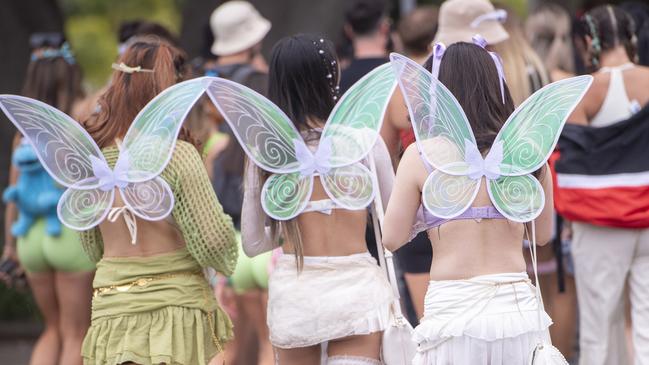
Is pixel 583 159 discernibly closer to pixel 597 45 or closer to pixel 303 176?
pixel 597 45

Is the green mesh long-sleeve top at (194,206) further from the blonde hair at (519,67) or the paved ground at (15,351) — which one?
the paved ground at (15,351)

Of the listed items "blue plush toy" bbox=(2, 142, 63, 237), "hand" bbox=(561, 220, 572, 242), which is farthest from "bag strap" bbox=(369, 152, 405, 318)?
"blue plush toy" bbox=(2, 142, 63, 237)

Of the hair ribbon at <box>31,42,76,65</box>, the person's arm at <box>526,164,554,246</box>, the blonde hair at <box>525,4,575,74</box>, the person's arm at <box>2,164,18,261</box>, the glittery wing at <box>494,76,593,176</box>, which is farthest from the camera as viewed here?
the blonde hair at <box>525,4,575,74</box>

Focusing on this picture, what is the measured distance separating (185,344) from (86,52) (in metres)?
29.7

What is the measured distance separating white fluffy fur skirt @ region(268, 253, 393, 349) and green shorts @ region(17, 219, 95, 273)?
7.50 feet

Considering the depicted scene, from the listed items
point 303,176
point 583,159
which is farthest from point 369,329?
point 583,159

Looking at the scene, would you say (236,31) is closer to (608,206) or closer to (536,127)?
(608,206)

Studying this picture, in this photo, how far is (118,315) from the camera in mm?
4965

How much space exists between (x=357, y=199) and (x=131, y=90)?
3.69 ft

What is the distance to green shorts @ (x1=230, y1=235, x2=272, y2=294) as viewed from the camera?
22.8ft

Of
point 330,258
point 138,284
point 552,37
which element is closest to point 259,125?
point 330,258

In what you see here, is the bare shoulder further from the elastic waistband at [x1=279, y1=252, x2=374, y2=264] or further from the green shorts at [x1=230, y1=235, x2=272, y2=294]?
the green shorts at [x1=230, y1=235, x2=272, y2=294]

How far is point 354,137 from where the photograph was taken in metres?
4.88

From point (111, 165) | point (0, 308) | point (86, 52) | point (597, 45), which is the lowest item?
point (0, 308)
